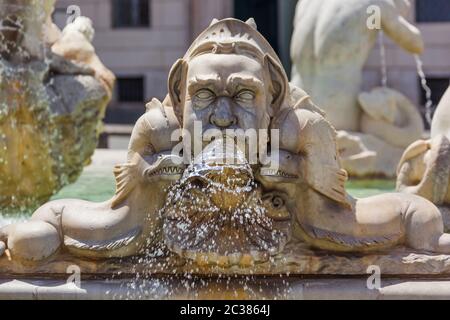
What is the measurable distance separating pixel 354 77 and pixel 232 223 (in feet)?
15.3

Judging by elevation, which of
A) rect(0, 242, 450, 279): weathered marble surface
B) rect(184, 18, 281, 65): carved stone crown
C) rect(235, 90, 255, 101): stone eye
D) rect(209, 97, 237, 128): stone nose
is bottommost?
rect(0, 242, 450, 279): weathered marble surface

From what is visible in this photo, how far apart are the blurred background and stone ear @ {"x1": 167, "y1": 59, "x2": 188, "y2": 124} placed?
11.5 meters

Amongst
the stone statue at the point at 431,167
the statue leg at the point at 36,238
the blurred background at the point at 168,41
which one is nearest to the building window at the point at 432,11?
the blurred background at the point at 168,41

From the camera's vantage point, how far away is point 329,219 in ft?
10.4

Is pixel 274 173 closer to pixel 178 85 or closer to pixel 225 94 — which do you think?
pixel 225 94

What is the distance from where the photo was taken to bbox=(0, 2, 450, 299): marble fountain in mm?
3086

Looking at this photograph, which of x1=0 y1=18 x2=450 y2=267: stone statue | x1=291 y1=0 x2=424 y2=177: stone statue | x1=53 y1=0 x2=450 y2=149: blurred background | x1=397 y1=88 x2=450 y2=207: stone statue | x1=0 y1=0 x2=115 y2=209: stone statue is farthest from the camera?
x1=53 y1=0 x2=450 y2=149: blurred background

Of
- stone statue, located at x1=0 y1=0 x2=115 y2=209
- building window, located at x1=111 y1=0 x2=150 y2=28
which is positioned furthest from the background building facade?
stone statue, located at x1=0 y1=0 x2=115 y2=209

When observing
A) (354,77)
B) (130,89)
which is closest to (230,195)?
(354,77)

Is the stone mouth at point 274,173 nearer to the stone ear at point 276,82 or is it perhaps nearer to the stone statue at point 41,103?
the stone ear at point 276,82

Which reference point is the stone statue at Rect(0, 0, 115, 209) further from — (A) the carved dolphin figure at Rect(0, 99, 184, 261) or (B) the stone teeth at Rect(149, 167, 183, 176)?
(B) the stone teeth at Rect(149, 167, 183, 176)

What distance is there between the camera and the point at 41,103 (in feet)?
18.5

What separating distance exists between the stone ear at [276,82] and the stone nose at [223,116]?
211 millimetres

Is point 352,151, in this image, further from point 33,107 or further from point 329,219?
point 329,219
